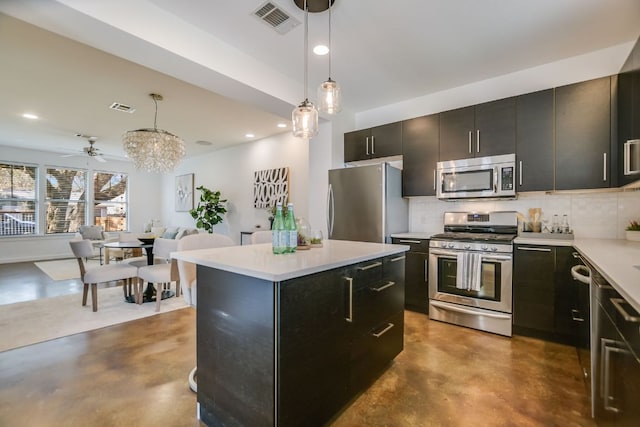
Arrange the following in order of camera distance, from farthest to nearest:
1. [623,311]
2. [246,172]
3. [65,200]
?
[65,200] < [246,172] < [623,311]

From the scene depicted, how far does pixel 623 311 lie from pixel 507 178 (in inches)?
88.5

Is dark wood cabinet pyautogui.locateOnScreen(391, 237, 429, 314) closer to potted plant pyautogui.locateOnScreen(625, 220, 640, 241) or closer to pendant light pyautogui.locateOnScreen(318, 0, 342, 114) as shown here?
potted plant pyautogui.locateOnScreen(625, 220, 640, 241)

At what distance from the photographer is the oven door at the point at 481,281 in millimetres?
2742

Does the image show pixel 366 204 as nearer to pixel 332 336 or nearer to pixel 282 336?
pixel 332 336

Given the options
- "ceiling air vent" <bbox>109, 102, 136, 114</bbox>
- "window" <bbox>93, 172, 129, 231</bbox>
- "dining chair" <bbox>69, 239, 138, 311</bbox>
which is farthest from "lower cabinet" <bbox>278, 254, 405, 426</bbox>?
"window" <bbox>93, 172, 129, 231</bbox>

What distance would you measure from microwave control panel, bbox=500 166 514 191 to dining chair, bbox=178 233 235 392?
2812 mm

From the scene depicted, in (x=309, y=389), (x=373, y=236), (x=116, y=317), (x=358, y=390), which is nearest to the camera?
(x=309, y=389)

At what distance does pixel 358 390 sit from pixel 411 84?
10.7ft

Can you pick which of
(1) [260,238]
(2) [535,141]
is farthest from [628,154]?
(1) [260,238]

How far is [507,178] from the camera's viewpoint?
2959mm

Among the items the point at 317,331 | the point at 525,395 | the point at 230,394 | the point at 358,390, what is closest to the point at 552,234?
the point at 525,395

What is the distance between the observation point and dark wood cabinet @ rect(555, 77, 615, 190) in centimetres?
253

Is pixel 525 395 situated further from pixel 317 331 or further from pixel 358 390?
pixel 317 331

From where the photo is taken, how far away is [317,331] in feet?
4.61
